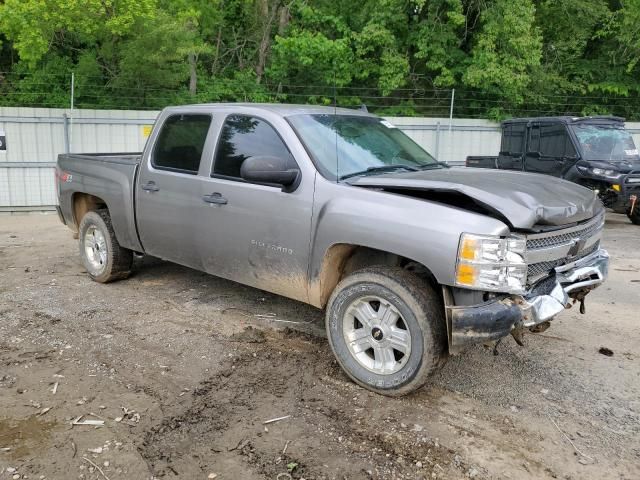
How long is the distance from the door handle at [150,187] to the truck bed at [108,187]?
9.3 inches

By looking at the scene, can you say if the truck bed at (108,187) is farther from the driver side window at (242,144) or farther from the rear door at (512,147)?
the rear door at (512,147)

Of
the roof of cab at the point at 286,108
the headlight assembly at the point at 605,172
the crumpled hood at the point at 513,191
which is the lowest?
the headlight assembly at the point at 605,172

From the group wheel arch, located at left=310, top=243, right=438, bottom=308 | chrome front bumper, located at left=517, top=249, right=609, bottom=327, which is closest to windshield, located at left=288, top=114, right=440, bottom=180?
wheel arch, located at left=310, top=243, right=438, bottom=308

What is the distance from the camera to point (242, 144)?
4.80 meters

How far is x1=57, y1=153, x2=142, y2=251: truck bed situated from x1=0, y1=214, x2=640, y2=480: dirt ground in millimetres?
770

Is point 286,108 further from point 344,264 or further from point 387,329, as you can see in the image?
point 387,329

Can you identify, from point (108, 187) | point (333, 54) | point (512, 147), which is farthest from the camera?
point (333, 54)

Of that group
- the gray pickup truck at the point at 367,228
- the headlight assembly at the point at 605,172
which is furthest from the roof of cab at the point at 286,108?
the headlight assembly at the point at 605,172

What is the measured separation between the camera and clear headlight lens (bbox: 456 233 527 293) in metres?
3.34

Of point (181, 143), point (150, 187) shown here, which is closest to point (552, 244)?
point (181, 143)

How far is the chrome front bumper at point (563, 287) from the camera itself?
348cm

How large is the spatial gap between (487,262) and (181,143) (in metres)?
3.22

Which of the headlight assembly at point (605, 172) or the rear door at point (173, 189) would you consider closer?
the rear door at point (173, 189)

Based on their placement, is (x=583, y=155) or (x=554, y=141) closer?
(x=583, y=155)
